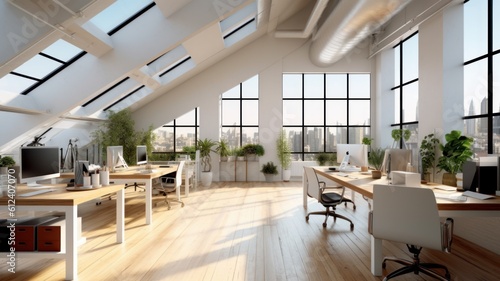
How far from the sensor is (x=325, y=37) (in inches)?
310

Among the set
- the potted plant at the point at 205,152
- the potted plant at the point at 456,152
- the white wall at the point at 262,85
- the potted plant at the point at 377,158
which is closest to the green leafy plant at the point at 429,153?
the potted plant at the point at 456,152

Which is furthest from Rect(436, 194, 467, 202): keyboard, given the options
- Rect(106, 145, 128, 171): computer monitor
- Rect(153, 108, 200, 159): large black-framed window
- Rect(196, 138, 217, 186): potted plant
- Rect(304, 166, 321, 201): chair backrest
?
Rect(153, 108, 200, 159): large black-framed window

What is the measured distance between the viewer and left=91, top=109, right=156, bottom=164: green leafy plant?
9.24m

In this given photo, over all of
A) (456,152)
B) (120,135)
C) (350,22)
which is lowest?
(456,152)

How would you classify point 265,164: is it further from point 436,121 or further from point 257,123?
point 436,121

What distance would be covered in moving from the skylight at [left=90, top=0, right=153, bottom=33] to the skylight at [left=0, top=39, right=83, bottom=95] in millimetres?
850

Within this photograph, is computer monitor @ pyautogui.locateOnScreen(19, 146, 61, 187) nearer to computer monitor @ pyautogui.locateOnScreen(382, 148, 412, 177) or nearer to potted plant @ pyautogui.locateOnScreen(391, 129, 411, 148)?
computer monitor @ pyautogui.locateOnScreen(382, 148, 412, 177)

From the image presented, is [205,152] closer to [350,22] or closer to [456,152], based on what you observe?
[350,22]

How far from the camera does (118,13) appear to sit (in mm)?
5977

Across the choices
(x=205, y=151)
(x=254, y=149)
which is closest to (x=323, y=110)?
(x=254, y=149)

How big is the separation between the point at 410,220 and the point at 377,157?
23.1 ft

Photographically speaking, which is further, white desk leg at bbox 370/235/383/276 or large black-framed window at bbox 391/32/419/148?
large black-framed window at bbox 391/32/419/148

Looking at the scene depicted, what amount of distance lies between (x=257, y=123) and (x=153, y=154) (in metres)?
3.59

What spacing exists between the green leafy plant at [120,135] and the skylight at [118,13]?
3.67 metres
